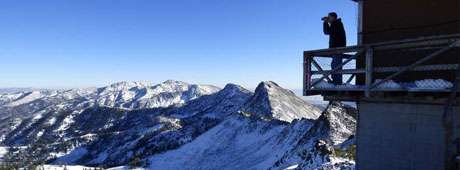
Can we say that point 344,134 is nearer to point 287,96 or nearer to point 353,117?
point 353,117

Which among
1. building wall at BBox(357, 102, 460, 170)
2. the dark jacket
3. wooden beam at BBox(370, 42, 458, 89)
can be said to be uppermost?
the dark jacket

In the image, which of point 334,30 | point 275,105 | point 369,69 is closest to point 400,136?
point 369,69

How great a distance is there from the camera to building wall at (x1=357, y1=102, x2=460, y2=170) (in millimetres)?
13617

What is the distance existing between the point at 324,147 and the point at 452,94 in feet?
89.6

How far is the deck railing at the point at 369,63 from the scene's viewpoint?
39.9ft

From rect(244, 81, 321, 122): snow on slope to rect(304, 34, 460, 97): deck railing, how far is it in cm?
12992

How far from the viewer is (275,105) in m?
162

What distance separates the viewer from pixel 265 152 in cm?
6219

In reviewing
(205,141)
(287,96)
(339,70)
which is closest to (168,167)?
(205,141)

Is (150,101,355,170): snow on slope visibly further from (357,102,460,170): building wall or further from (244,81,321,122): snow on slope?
(244,81,321,122): snow on slope

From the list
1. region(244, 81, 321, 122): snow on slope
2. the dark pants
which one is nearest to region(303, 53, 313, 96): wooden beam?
the dark pants

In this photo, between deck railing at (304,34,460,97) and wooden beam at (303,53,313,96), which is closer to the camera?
deck railing at (304,34,460,97)

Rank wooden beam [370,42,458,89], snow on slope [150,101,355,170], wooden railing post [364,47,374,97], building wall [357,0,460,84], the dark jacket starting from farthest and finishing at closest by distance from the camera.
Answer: snow on slope [150,101,355,170] → the dark jacket → building wall [357,0,460,84] → wooden railing post [364,47,374,97] → wooden beam [370,42,458,89]

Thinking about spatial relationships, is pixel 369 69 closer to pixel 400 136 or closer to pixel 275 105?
pixel 400 136
